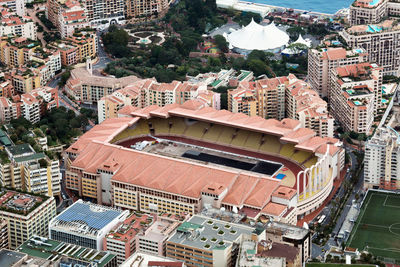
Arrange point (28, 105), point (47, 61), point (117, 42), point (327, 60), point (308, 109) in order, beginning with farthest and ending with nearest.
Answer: point (117, 42) < point (47, 61) < point (327, 60) < point (28, 105) < point (308, 109)

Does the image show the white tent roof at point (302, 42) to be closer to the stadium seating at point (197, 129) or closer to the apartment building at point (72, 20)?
the apartment building at point (72, 20)

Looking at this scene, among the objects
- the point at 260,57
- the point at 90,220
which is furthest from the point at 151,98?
the point at 90,220

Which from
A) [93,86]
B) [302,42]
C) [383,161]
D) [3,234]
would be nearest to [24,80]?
[93,86]

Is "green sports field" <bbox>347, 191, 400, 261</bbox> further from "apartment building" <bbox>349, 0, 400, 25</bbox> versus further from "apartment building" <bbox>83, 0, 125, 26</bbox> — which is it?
"apartment building" <bbox>83, 0, 125, 26</bbox>

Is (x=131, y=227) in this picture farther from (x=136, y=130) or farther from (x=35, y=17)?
(x=35, y=17)

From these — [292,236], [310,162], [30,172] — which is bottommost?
[310,162]
